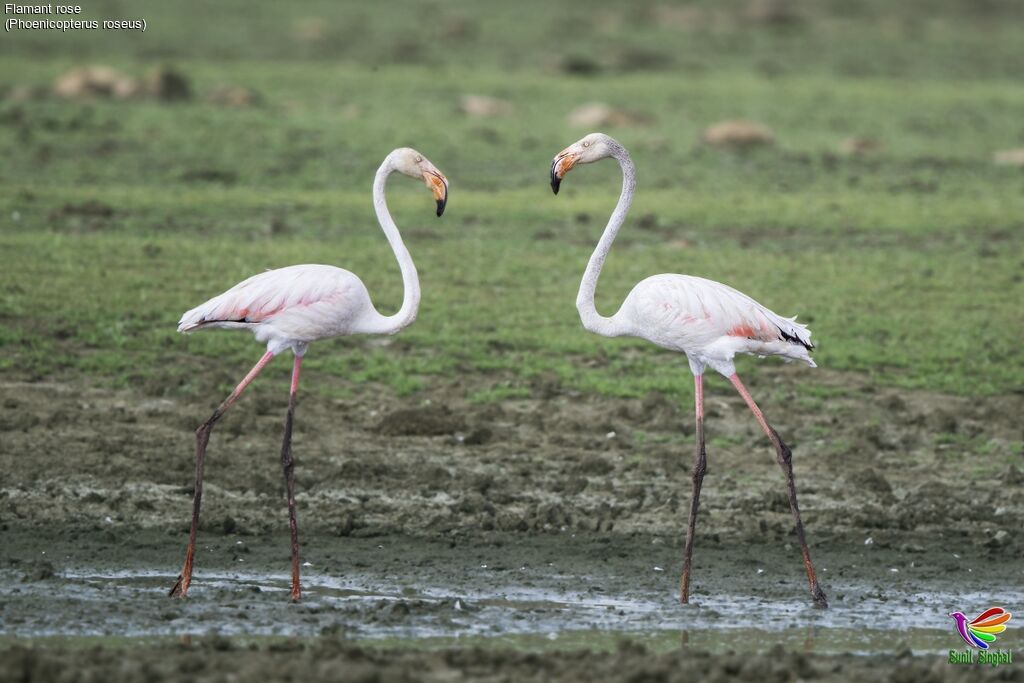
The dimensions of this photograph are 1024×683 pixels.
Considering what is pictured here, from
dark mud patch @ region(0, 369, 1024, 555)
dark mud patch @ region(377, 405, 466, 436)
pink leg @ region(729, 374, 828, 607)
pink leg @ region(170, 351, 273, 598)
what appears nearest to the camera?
pink leg @ region(170, 351, 273, 598)

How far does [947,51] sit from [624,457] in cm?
2932

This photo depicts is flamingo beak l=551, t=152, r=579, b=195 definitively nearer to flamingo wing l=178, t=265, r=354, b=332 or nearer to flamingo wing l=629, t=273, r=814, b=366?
flamingo wing l=629, t=273, r=814, b=366

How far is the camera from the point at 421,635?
7.64 meters

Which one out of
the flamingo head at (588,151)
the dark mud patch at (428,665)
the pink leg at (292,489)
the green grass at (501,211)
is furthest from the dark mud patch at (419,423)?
the dark mud patch at (428,665)

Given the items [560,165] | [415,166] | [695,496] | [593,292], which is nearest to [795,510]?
[695,496]

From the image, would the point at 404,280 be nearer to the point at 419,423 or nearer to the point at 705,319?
the point at 705,319

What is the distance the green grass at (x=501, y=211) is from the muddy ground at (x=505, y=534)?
69 centimetres

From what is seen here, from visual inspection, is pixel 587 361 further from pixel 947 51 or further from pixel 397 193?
pixel 947 51

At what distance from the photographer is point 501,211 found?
17.3 m

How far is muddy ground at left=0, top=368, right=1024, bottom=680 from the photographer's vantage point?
733cm

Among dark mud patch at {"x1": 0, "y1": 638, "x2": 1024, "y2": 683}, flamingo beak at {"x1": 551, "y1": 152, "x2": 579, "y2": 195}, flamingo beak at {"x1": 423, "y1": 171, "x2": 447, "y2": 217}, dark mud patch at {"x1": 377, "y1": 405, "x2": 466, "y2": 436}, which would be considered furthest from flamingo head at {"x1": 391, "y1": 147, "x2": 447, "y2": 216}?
dark mud patch at {"x1": 0, "y1": 638, "x2": 1024, "y2": 683}

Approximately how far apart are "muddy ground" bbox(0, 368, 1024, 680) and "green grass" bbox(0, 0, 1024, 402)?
0.69 metres

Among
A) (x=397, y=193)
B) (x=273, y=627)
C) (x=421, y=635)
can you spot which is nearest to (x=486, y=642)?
(x=421, y=635)

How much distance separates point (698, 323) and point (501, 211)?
874cm
